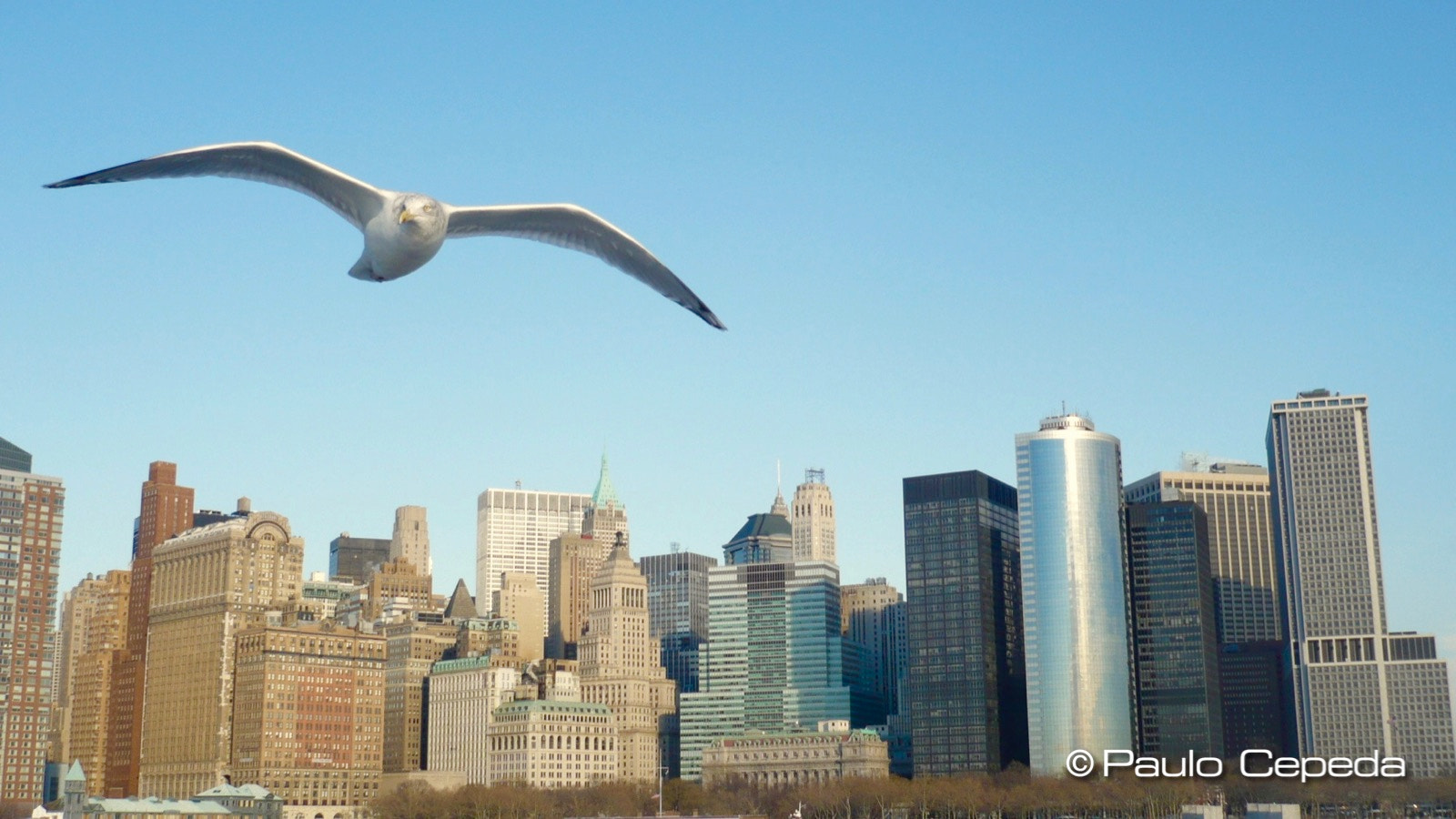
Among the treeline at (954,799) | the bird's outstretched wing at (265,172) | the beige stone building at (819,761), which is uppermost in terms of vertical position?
the bird's outstretched wing at (265,172)

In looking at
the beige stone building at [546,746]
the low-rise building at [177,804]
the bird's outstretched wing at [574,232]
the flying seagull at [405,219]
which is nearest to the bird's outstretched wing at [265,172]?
the flying seagull at [405,219]

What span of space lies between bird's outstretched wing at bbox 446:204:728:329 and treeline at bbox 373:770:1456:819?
128 metres

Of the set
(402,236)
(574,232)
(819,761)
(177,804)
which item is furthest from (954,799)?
(402,236)

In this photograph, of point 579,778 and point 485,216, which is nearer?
point 485,216

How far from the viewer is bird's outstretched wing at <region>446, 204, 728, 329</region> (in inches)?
1051

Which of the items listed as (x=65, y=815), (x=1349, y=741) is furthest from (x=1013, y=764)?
(x=65, y=815)

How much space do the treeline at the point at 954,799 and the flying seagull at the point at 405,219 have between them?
421 feet

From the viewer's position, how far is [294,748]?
199m

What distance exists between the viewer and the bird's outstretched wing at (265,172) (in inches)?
973

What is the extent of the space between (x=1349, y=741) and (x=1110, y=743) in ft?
86.5

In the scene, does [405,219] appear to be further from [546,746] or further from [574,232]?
[546,746]

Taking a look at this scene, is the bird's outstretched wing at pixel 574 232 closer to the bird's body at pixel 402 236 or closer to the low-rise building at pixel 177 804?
the bird's body at pixel 402 236

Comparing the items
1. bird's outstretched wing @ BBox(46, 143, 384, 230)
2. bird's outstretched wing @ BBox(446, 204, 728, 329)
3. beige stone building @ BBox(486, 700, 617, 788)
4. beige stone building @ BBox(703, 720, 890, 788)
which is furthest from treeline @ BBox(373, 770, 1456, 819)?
bird's outstretched wing @ BBox(46, 143, 384, 230)

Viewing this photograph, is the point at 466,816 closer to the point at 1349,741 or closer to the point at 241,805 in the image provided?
the point at 241,805
